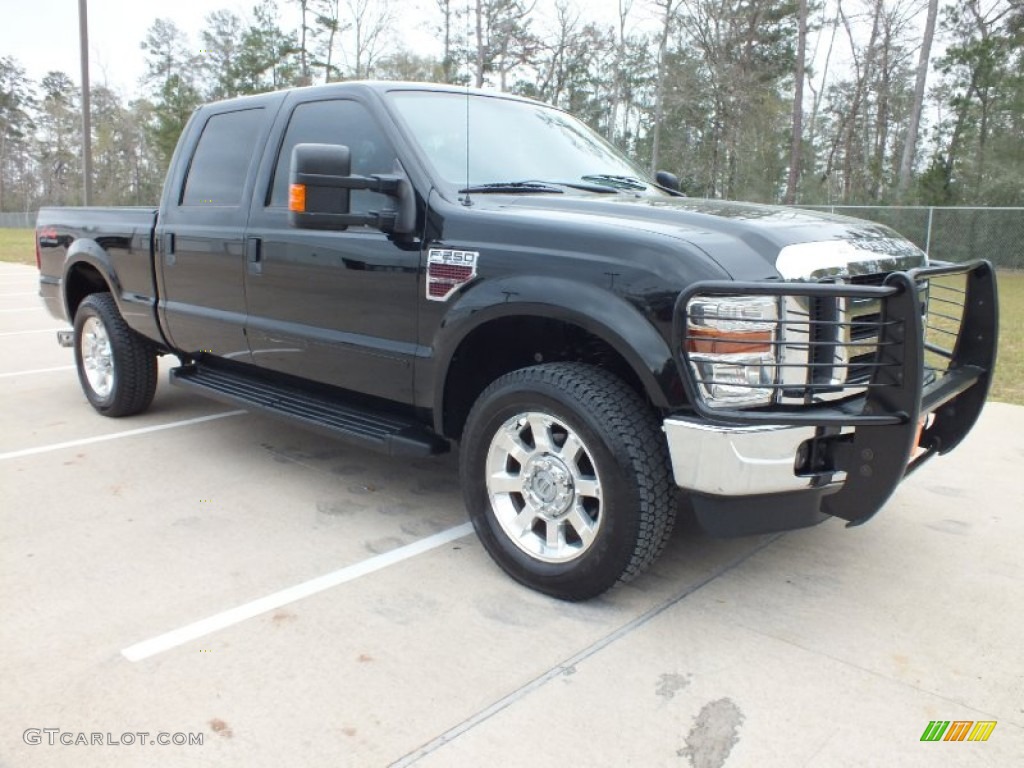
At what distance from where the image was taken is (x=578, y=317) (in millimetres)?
2867

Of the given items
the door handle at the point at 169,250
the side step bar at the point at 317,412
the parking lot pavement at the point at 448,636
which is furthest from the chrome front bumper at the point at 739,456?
the door handle at the point at 169,250

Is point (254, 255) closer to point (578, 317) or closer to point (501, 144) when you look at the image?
point (501, 144)

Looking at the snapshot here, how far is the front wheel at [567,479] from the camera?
9.23ft

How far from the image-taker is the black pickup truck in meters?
2.61

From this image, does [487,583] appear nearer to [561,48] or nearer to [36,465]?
[36,465]

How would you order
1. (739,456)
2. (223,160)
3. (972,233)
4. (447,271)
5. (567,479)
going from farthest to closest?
(972,233)
(223,160)
(447,271)
(567,479)
(739,456)

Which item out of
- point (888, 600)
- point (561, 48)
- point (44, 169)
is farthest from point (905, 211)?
point (44, 169)

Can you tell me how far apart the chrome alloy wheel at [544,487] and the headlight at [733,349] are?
0.53 meters

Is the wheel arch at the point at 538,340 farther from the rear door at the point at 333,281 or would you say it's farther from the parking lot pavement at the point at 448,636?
A: the parking lot pavement at the point at 448,636

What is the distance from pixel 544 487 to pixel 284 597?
1060 mm

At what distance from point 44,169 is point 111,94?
17895 mm

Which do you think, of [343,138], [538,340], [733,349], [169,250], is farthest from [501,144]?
[169,250]

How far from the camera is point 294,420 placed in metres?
3.99

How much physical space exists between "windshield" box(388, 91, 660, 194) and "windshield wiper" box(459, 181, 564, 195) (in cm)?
2
